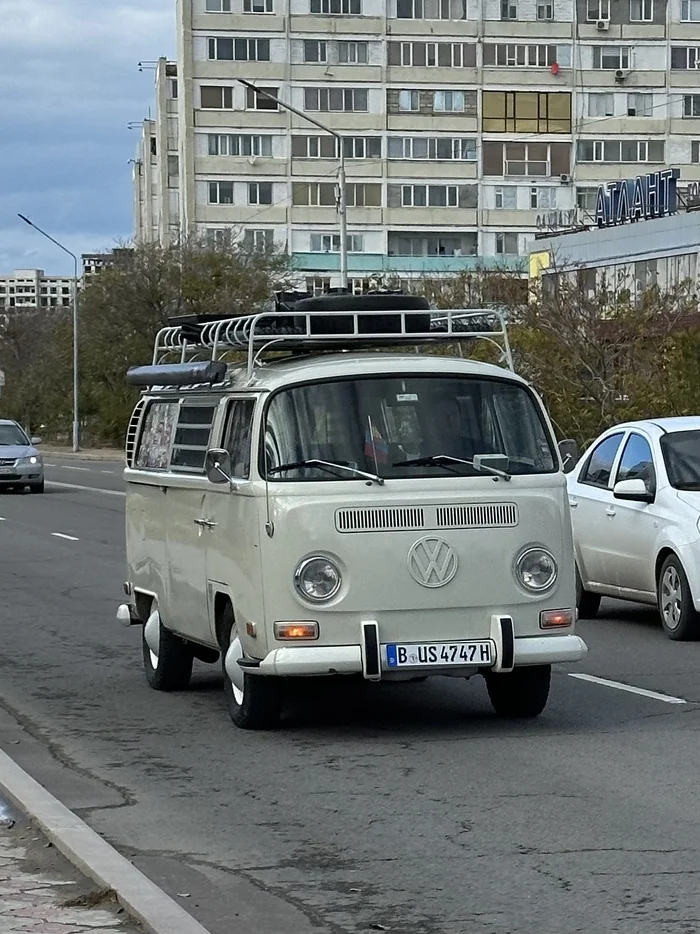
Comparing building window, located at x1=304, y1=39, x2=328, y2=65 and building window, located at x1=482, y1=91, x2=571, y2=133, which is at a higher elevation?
building window, located at x1=304, y1=39, x2=328, y2=65

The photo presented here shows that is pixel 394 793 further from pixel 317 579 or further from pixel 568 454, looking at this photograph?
pixel 568 454

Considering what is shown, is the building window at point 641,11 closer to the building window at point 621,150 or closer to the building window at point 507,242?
the building window at point 621,150

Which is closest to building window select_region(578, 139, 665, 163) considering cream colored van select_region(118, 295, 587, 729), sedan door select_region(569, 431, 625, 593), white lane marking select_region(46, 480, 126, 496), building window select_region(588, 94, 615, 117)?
building window select_region(588, 94, 615, 117)

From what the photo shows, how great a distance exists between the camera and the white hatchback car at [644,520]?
13984 mm

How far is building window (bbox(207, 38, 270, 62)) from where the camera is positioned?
3959 inches

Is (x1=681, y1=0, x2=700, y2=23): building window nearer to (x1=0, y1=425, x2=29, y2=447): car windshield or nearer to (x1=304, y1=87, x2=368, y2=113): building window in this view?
(x1=304, y1=87, x2=368, y2=113): building window

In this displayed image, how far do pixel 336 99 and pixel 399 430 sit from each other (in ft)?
311

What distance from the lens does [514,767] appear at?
8.91 metres

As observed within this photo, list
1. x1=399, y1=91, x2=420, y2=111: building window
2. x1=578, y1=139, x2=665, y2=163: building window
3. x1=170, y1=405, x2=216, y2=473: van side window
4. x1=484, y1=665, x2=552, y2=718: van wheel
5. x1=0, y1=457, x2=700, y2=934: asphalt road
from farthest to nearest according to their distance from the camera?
x1=578, y1=139, x2=665, y2=163: building window, x1=399, y1=91, x2=420, y2=111: building window, x1=170, y1=405, x2=216, y2=473: van side window, x1=484, y1=665, x2=552, y2=718: van wheel, x1=0, y1=457, x2=700, y2=934: asphalt road

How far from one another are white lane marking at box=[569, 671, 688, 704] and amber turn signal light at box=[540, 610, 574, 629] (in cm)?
137

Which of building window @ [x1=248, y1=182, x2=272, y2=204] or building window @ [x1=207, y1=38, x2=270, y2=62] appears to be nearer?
building window @ [x1=207, y1=38, x2=270, y2=62]

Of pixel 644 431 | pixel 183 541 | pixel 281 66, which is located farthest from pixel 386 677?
pixel 281 66

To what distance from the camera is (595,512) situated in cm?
1543

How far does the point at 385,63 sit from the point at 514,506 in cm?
9525
